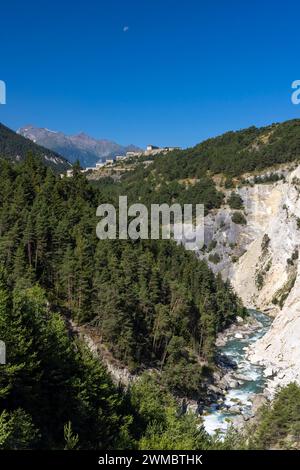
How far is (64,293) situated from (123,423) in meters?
30.2

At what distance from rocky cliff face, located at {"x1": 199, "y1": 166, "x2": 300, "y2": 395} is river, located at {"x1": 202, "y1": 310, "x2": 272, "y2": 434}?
200 cm

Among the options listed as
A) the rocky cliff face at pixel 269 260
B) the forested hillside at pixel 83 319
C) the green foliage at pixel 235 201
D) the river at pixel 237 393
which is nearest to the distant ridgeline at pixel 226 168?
the green foliage at pixel 235 201

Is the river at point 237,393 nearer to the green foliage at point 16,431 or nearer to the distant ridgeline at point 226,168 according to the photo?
the green foliage at point 16,431

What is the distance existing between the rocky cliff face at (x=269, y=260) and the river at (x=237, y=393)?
2.00m

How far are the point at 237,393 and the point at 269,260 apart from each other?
67.1m

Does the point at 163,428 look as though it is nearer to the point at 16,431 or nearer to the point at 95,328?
the point at 16,431

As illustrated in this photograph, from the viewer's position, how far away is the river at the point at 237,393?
50906mm

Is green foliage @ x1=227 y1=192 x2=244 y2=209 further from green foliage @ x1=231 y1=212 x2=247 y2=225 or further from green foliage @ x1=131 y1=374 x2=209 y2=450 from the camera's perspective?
green foliage @ x1=131 y1=374 x2=209 y2=450

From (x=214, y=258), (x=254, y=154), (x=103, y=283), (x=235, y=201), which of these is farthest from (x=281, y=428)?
(x=254, y=154)

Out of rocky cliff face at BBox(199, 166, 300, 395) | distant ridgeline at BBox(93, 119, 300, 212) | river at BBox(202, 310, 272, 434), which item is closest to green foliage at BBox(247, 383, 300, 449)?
river at BBox(202, 310, 272, 434)

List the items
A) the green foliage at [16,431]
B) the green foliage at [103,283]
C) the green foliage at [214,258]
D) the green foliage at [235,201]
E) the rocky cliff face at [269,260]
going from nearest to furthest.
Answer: the green foliage at [16,431]
the green foliage at [103,283]
the rocky cliff face at [269,260]
the green foliage at [214,258]
the green foliage at [235,201]

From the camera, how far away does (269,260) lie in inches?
4818

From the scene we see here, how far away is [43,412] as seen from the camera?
3023 centimetres

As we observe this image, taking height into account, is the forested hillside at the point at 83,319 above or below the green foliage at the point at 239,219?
below
